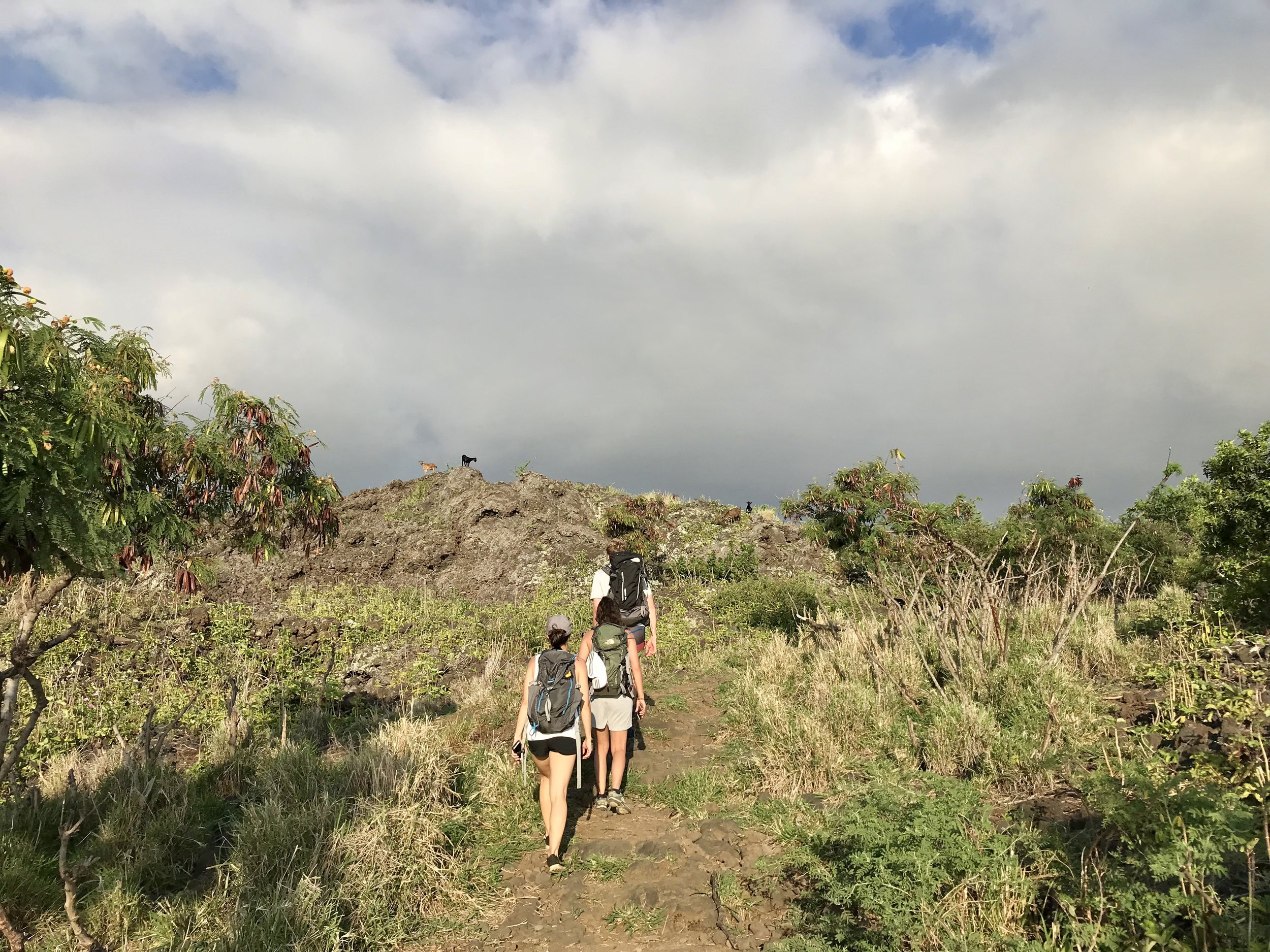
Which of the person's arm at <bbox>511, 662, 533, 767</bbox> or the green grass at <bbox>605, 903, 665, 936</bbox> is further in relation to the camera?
the person's arm at <bbox>511, 662, 533, 767</bbox>

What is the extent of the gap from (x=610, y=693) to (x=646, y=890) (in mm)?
1694

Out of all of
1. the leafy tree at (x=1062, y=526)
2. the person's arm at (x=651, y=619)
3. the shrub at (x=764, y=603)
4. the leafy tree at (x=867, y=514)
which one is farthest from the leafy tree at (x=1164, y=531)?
the person's arm at (x=651, y=619)

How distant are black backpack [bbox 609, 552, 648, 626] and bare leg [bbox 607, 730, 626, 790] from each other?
1.33m

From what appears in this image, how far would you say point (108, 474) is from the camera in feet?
13.7

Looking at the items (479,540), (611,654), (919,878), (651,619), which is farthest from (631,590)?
(479,540)

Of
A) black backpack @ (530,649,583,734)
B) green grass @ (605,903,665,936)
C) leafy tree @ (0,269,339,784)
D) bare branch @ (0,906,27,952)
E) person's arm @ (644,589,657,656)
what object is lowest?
green grass @ (605,903,665,936)

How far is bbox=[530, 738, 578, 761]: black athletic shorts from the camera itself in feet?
17.9

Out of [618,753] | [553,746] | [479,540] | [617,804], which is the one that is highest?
[479,540]

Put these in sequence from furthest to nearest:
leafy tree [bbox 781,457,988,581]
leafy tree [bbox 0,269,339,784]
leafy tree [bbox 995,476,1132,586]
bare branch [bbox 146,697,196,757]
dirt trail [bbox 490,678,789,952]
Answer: leafy tree [bbox 995,476,1132,586]
leafy tree [bbox 781,457,988,581]
bare branch [bbox 146,697,196,757]
dirt trail [bbox 490,678,789,952]
leafy tree [bbox 0,269,339,784]

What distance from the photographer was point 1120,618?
970 centimetres

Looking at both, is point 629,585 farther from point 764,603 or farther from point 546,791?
point 764,603

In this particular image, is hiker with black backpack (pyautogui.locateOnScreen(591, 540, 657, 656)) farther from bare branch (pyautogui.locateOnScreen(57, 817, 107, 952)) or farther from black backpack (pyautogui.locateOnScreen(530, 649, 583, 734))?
bare branch (pyautogui.locateOnScreen(57, 817, 107, 952))

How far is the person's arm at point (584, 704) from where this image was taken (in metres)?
5.87

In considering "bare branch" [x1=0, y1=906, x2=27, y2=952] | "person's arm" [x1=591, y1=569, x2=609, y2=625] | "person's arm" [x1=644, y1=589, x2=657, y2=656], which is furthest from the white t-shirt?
"bare branch" [x1=0, y1=906, x2=27, y2=952]
